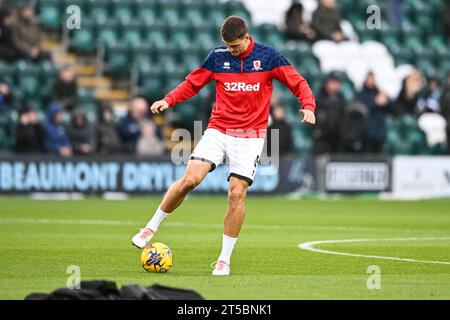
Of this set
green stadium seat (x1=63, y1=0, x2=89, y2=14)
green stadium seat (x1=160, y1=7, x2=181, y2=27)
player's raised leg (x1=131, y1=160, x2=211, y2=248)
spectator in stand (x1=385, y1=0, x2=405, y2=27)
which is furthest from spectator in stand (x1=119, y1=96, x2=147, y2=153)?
player's raised leg (x1=131, y1=160, x2=211, y2=248)

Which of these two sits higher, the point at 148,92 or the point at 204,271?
the point at 148,92

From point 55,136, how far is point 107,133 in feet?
3.87

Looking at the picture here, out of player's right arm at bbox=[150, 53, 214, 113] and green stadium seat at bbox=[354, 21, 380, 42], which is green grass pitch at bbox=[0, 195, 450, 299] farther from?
green stadium seat at bbox=[354, 21, 380, 42]

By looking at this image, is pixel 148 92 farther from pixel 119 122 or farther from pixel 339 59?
pixel 339 59

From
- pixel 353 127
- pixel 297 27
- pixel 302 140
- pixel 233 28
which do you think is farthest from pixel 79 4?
pixel 233 28

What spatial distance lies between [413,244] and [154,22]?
582 inches

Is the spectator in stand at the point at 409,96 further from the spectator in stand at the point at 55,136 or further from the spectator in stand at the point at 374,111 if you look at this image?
the spectator in stand at the point at 55,136

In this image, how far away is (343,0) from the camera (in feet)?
102

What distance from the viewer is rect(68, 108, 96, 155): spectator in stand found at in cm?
2438

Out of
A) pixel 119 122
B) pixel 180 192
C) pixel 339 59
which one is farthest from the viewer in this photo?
pixel 339 59

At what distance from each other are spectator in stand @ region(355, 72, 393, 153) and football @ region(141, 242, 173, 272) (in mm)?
16060

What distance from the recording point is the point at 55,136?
2419cm

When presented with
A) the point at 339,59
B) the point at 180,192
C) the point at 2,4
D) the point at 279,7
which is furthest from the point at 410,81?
the point at 180,192
